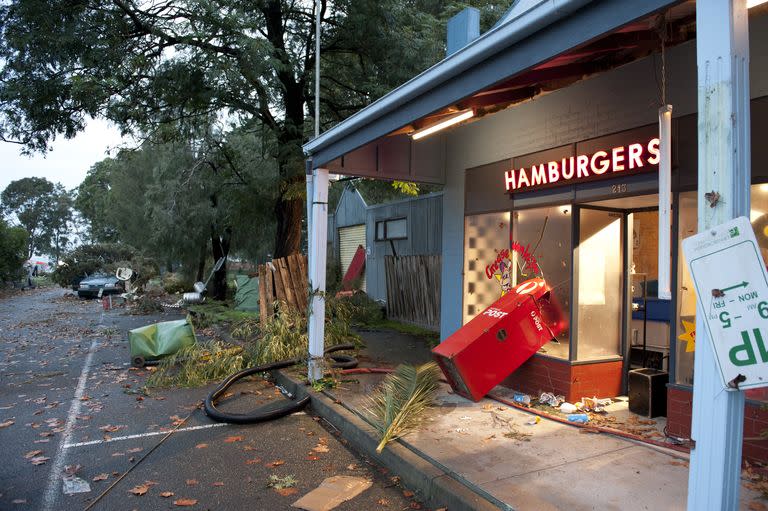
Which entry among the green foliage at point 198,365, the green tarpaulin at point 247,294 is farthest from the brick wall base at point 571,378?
the green tarpaulin at point 247,294

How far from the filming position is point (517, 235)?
741 cm

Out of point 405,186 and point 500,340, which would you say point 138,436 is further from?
point 405,186

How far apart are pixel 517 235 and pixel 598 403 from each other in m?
2.41

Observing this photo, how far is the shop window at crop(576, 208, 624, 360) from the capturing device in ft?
21.5

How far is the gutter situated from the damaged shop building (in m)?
0.01

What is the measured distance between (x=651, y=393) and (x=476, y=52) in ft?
13.1

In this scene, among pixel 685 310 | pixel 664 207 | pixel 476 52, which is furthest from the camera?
pixel 685 310

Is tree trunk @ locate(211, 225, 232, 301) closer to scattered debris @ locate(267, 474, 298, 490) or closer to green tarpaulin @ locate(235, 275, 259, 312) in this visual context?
green tarpaulin @ locate(235, 275, 259, 312)

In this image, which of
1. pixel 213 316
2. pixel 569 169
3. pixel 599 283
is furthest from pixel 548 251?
pixel 213 316

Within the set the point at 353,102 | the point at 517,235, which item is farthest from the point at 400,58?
the point at 517,235

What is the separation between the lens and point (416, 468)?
4.48 meters

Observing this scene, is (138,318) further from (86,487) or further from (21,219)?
(21,219)

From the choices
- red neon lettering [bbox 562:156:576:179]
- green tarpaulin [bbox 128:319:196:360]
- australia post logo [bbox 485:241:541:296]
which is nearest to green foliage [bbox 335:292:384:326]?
green tarpaulin [bbox 128:319:196:360]

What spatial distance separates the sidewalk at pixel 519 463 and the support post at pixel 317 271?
1.18 metres
